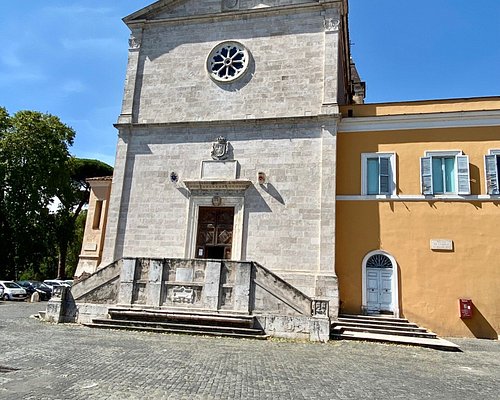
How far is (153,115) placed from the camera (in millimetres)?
17750

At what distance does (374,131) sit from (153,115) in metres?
8.93

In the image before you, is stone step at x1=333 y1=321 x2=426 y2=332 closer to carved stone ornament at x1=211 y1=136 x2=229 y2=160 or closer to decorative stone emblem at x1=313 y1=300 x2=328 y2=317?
decorative stone emblem at x1=313 y1=300 x2=328 y2=317

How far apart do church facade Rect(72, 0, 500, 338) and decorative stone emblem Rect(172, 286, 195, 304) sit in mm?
67

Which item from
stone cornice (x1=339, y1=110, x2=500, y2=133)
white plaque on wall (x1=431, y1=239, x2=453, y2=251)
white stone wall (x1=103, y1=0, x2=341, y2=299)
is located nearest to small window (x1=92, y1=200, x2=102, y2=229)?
white stone wall (x1=103, y1=0, x2=341, y2=299)

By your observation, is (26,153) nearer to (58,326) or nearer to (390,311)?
(58,326)

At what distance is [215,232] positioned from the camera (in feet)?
52.7

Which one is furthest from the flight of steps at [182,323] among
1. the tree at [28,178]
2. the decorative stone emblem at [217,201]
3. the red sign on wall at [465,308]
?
the tree at [28,178]

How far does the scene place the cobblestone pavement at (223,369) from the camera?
6.10 m

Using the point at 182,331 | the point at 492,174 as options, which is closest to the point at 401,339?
the point at 182,331

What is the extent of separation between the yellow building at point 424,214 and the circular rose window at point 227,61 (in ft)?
16.8

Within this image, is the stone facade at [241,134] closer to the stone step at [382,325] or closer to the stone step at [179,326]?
the stone step at [382,325]

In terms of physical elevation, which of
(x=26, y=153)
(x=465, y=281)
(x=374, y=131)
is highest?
(x=26, y=153)

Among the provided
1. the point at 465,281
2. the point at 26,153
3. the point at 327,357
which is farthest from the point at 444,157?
the point at 26,153

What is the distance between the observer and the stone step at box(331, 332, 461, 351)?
11.0 m
